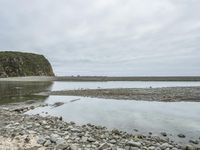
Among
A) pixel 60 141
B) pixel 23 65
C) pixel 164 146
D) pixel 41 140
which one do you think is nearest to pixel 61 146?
pixel 60 141

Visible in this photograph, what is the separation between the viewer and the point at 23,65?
170m

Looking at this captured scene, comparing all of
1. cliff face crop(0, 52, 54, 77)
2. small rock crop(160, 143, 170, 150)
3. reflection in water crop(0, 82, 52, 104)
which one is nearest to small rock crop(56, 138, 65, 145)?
small rock crop(160, 143, 170, 150)

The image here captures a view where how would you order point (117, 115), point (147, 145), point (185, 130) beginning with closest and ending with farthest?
point (147, 145) < point (185, 130) < point (117, 115)

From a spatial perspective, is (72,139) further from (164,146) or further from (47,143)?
(164,146)

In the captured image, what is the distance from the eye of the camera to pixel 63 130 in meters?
16.4

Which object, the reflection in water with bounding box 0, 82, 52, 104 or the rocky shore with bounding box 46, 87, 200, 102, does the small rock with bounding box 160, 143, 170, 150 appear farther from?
the reflection in water with bounding box 0, 82, 52, 104

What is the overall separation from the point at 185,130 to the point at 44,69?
16995cm

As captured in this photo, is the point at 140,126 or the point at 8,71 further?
the point at 8,71

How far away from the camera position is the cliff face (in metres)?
159

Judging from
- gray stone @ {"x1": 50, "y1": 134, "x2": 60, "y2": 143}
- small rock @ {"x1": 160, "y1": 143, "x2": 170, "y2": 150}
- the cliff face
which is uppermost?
the cliff face

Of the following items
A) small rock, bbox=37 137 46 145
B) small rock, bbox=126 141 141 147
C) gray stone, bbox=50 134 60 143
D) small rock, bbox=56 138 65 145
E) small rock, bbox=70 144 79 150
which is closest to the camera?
small rock, bbox=70 144 79 150

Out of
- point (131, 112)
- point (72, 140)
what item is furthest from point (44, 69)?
point (72, 140)

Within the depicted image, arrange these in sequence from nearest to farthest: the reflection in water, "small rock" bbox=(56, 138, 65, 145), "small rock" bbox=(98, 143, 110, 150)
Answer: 1. "small rock" bbox=(98, 143, 110, 150)
2. "small rock" bbox=(56, 138, 65, 145)
3. the reflection in water

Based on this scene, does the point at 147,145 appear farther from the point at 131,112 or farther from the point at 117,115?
→ the point at 131,112
